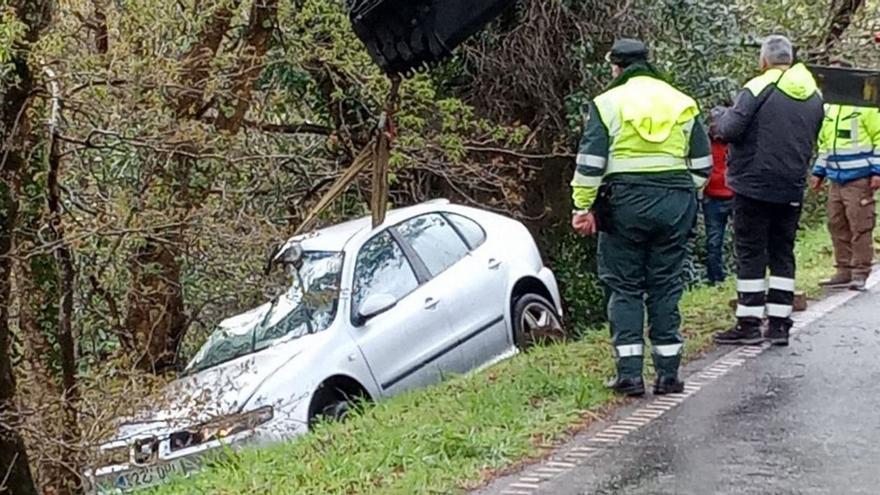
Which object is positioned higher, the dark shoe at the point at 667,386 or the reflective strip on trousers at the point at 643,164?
the reflective strip on trousers at the point at 643,164

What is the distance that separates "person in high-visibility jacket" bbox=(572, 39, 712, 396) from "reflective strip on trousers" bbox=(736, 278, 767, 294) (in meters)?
1.23

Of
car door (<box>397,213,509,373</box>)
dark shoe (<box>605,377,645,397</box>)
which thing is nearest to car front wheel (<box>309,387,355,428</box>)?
car door (<box>397,213,509,373</box>)

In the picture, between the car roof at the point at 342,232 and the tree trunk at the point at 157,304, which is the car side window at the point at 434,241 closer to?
the car roof at the point at 342,232

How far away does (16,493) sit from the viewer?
28.4ft

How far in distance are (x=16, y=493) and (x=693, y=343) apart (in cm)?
443

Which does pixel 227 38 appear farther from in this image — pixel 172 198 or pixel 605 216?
pixel 605 216

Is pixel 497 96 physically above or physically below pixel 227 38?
below

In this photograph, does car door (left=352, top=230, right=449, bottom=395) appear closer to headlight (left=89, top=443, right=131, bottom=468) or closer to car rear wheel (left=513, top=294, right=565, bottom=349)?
car rear wheel (left=513, top=294, right=565, bottom=349)

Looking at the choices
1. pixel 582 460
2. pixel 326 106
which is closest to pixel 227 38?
pixel 326 106

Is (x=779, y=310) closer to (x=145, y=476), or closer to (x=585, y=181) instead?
(x=585, y=181)

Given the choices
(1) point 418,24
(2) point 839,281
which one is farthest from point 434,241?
(1) point 418,24

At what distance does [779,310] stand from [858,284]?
2515 millimetres

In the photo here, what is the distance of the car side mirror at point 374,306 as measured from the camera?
9.29m

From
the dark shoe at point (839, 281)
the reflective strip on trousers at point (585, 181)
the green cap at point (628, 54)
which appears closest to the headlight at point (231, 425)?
the reflective strip on trousers at point (585, 181)
